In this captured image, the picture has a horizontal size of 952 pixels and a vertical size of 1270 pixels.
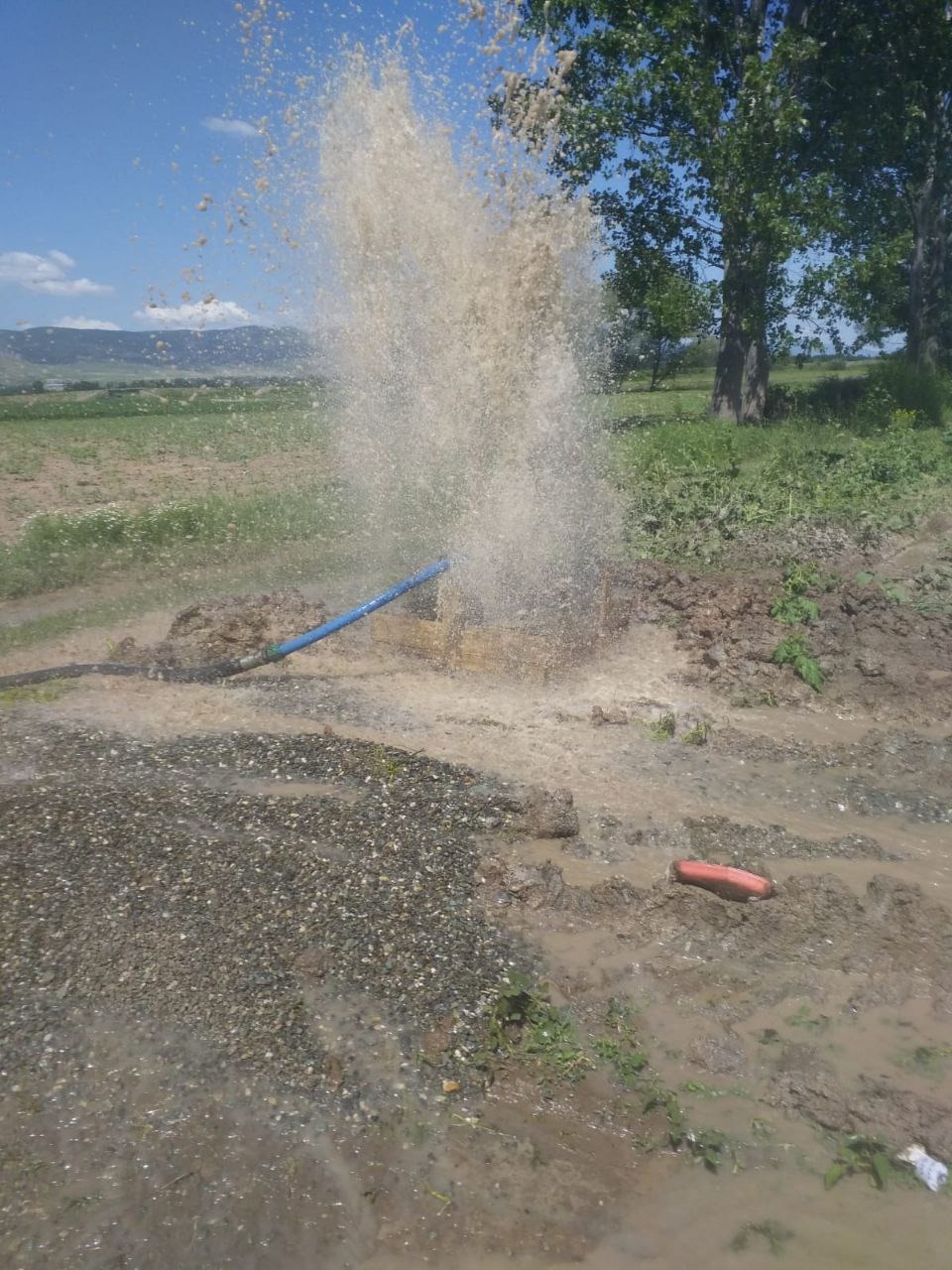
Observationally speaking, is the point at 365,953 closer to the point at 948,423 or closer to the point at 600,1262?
the point at 600,1262

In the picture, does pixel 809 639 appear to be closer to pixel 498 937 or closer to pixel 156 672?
pixel 498 937

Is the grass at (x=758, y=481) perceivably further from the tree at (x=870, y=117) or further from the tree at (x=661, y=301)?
the tree at (x=870, y=117)

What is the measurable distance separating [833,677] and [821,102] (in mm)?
15158

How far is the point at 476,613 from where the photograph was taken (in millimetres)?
7406

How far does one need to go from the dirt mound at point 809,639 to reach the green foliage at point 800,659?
5cm

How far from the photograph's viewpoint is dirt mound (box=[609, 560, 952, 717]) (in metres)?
6.63

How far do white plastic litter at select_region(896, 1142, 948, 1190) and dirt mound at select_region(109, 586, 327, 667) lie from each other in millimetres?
5216

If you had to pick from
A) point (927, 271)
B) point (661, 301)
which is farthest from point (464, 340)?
point (927, 271)

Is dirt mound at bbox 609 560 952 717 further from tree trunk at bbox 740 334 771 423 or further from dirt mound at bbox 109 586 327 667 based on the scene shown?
tree trunk at bbox 740 334 771 423

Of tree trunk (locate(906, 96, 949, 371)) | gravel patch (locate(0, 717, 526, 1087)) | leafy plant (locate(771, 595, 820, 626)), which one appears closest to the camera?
gravel patch (locate(0, 717, 526, 1087))

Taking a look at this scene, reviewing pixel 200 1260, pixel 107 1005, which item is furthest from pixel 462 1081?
pixel 107 1005

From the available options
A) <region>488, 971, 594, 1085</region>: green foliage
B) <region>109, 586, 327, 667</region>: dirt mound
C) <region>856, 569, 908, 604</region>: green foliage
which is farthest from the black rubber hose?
<region>856, 569, 908, 604</region>: green foliage

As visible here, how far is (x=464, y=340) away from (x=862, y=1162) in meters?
6.55

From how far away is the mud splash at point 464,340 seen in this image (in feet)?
25.3
